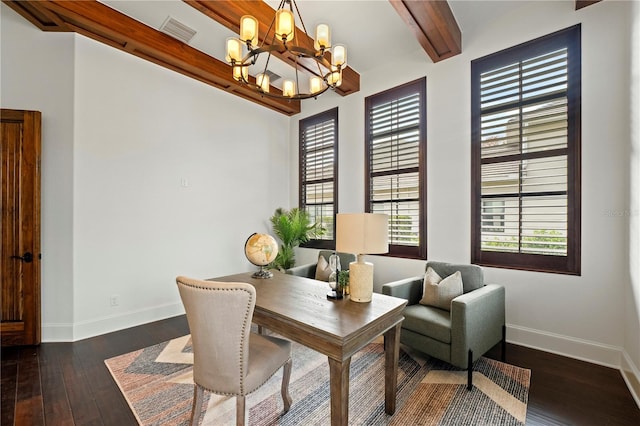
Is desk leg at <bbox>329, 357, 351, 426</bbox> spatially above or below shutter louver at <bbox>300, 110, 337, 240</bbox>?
below

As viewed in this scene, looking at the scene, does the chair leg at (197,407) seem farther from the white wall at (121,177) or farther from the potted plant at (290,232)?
the potted plant at (290,232)

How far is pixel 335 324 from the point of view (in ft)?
4.94

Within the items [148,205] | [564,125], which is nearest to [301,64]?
[148,205]

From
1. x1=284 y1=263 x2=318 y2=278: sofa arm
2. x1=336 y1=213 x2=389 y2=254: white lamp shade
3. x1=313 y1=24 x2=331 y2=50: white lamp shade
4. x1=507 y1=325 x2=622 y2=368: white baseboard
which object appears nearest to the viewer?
x1=336 y1=213 x2=389 y2=254: white lamp shade

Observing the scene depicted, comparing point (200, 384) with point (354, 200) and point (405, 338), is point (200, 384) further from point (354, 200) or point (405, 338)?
point (354, 200)

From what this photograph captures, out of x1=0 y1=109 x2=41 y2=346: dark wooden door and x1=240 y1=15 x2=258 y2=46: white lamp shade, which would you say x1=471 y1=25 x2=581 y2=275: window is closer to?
x1=240 y1=15 x2=258 y2=46: white lamp shade

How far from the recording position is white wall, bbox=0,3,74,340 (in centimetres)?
294

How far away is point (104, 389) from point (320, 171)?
384 cm

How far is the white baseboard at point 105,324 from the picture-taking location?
2975 millimetres

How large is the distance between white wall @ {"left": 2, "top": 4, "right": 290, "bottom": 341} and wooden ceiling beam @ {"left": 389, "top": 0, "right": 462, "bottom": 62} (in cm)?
287

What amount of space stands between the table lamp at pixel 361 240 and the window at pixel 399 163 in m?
1.97

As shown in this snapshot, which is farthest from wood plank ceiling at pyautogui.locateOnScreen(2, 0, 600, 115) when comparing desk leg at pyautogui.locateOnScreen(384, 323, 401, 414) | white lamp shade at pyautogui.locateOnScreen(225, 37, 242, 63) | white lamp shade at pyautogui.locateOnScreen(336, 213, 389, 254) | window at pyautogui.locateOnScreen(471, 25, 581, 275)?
desk leg at pyautogui.locateOnScreen(384, 323, 401, 414)

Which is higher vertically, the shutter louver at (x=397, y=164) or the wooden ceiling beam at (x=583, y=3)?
the wooden ceiling beam at (x=583, y=3)

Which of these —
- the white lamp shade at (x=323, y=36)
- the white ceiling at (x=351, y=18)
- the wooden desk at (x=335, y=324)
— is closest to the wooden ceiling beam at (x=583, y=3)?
the white ceiling at (x=351, y=18)
